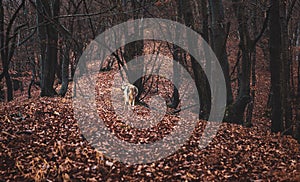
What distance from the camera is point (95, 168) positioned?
18.4ft

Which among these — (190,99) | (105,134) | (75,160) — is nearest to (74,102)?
(105,134)

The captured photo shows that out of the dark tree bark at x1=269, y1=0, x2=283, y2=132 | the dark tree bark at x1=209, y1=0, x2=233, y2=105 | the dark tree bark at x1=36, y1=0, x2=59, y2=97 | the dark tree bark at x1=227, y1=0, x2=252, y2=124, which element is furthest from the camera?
the dark tree bark at x1=36, y1=0, x2=59, y2=97

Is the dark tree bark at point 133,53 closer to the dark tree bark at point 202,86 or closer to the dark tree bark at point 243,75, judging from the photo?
the dark tree bark at point 202,86

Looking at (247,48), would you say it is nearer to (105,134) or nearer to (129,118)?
(129,118)

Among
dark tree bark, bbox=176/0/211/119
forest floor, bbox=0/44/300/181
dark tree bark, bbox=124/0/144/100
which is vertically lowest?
forest floor, bbox=0/44/300/181

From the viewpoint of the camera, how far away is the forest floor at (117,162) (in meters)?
5.43

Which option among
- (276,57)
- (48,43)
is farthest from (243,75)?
(48,43)

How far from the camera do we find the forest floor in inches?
214

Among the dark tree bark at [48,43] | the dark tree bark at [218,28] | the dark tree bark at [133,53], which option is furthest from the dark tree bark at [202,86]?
the dark tree bark at [48,43]

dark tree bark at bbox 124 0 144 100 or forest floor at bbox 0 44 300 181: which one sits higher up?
dark tree bark at bbox 124 0 144 100

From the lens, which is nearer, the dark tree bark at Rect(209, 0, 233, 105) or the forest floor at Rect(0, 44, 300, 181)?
the forest floor at Rect(0, 44, 300, 181)

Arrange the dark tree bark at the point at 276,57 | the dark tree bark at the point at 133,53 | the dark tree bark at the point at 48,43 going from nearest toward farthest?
the dark tree bark at the point at 276,57 < the dark tree bark at the point at 48,43 < the dark tree bark at the point at 133,53

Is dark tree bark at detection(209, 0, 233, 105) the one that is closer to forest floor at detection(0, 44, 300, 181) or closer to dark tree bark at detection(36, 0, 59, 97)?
forest floor at detection(0, 44, 300, 181)

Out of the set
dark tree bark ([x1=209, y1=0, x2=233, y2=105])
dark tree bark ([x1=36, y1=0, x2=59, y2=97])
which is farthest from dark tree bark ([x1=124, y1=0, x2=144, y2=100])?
dark tree bark ([x1=209, y1=0, x2=233, y2=105])
